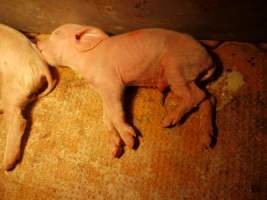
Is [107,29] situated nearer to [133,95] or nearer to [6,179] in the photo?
[133,95]

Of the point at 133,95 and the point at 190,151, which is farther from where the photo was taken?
the point at 133,95

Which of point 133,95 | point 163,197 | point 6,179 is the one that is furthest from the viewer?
point 133,95

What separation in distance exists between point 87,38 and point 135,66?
12.3 inches

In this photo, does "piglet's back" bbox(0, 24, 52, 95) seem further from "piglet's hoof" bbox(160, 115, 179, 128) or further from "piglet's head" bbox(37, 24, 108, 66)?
"piglet's hoof" bbox(160, 115, 179, 128)

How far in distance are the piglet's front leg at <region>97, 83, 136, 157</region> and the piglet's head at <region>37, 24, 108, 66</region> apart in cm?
25

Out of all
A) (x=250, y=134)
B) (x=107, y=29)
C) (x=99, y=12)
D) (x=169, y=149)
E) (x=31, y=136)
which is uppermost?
(x=99, y=12)

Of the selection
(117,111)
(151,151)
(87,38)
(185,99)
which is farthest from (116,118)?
(87,38)

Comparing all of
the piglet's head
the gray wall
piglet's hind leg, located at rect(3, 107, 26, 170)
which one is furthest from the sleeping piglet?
piglet's hind leg, located at rect(3, 107, 26, 170)

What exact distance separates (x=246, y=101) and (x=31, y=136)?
1188 millimetres

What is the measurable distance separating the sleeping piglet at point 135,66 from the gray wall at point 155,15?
0.13 m

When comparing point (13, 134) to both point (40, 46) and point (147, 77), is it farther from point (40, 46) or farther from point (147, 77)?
point (147, 77)

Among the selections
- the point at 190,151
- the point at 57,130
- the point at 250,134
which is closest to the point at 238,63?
the point at 250,134

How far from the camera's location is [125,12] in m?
1.62

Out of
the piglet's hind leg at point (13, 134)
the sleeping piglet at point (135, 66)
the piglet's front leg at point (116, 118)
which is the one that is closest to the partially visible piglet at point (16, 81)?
the piglet's hind leg at point (13, 134)
